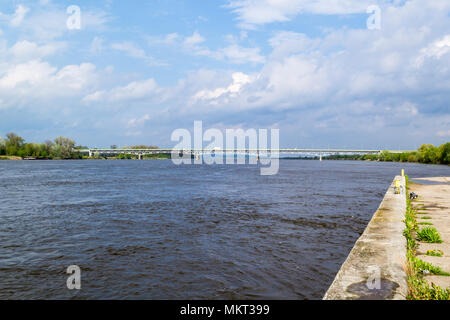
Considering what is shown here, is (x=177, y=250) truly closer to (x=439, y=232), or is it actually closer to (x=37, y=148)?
(x=439, y=232)

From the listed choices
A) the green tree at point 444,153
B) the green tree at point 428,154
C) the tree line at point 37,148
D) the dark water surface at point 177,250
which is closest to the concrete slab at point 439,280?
the dark water surface at point 177,250

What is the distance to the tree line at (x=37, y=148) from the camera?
482 ft

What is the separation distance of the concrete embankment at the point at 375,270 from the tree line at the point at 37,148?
549ft

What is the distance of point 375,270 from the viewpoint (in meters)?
7.14

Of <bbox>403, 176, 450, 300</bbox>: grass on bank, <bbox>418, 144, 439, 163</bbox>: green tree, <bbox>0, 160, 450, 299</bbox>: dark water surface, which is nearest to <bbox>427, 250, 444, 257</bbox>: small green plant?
<bbox>403, 176, 450, 300</bbox>: grass on bank

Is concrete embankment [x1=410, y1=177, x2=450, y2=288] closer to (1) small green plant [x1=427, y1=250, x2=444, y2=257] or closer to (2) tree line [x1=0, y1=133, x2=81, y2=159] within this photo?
(1) small green plant [x1=427, y1=250, x2=444, y2=257]

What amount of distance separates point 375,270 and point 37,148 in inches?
6787

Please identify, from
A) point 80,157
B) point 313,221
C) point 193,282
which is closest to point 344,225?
point 313,221

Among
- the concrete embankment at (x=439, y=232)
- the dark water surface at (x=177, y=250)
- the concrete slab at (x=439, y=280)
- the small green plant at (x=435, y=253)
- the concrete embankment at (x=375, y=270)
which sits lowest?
the dark water surface at (x=177, y=250)

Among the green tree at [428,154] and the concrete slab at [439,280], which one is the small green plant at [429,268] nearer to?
the concrete slab at [439,280]

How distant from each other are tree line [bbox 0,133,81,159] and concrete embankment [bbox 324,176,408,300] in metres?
167

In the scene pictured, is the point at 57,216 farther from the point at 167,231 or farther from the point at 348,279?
the point at 348,279

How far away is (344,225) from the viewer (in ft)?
48.7
